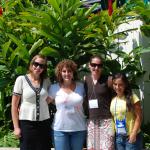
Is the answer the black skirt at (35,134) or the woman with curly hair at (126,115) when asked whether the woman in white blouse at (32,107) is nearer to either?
the black skirt at (35,134)

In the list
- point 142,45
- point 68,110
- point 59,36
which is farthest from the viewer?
point 142,45

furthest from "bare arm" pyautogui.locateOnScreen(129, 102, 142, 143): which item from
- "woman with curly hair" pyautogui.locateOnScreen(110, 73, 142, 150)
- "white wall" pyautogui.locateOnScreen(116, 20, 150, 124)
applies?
"white wall" pyautogui.locateOnScreen(116, 20, 150, 124)

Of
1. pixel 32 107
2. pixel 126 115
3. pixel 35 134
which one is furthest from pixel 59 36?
pixel 126 115

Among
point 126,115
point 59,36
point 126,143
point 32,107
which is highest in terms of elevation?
point 59,36

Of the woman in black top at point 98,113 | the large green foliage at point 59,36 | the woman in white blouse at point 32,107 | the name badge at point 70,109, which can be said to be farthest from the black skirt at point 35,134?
the large green foliage at point 59,36

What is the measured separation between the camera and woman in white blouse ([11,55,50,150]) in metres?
4.55

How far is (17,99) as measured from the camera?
4570 millimetres

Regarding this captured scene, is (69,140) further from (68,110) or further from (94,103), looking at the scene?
(94,103)

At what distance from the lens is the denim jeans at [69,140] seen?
4.59m

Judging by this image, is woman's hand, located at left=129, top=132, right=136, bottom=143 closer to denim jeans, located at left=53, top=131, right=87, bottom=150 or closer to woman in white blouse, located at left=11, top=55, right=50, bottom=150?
denim jeans, located at left=53, top=131, right=87, bottom=150

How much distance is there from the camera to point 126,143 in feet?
14.6

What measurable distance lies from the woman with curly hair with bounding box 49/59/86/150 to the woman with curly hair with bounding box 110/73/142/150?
0.37 metres

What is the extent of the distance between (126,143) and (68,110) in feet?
2.26

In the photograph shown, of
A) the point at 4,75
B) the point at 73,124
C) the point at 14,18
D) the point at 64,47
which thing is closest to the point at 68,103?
the point at 73,124
